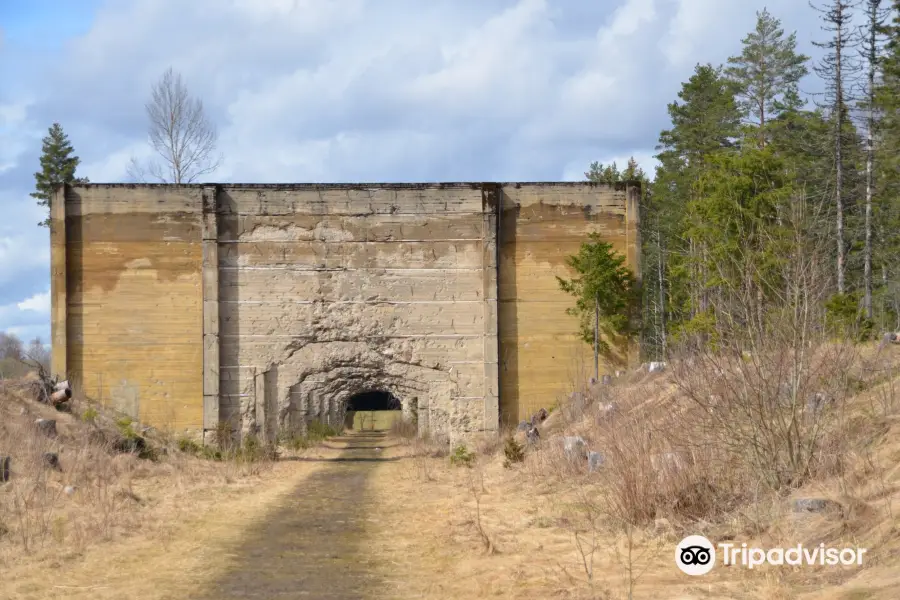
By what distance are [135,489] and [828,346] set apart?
882 cm

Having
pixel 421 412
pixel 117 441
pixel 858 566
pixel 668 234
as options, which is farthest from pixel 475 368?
pixel 668 234

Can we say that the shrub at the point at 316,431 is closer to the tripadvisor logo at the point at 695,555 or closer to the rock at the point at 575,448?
the rock at the point at 575,448

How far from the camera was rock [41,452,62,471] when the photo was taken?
39.6 feet

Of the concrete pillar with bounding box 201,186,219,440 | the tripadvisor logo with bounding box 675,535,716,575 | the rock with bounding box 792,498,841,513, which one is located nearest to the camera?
the tripadvisor logo with bounding box 675,535,716,575

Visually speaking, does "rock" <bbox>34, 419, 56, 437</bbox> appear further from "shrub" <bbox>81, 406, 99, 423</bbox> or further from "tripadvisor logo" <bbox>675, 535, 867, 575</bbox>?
"tripadvisor logo" <bbox>675, 535, 867, 575</bbox>

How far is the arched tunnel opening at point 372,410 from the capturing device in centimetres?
3881

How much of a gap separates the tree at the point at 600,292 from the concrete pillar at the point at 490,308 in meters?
1.45

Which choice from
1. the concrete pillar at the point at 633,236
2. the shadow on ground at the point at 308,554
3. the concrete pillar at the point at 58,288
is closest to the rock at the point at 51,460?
the shadow on ground at the point at 308,554

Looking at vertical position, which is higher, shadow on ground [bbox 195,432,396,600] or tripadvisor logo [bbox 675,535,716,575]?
tripadvisor logo [bbox 675,535,716,575]

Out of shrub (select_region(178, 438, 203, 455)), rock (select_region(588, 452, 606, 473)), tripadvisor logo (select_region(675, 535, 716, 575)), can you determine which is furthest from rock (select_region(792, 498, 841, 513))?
shrub (select_region(178, 438, 203, 455))

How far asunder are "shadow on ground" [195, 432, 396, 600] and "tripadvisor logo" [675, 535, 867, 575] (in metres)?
2.35

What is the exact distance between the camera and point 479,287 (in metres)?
19.5

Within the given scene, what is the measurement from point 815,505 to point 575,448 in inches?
215

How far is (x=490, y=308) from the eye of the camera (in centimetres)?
1934
